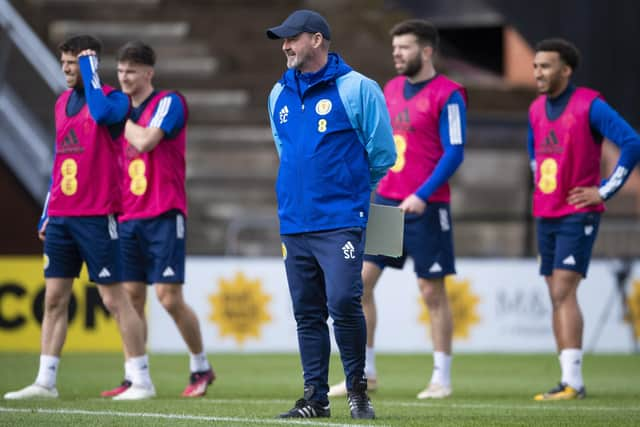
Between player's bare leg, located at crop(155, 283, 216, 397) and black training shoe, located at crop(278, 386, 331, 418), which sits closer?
black training shoe, located at crop(278, 386, 331, 418)

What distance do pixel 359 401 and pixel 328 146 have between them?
4.46 feet

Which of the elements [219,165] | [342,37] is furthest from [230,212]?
[342,37]

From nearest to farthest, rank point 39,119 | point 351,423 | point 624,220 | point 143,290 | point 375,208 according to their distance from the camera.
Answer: point 351,423 → point 375,208 → point 143,290 → point 39,119 → point 624,220

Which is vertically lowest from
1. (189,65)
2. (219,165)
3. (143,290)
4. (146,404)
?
(146,404)

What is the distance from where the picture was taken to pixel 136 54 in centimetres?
952

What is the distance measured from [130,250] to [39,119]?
7611 millimetres

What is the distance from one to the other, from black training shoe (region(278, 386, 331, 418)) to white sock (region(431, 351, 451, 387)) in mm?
2554

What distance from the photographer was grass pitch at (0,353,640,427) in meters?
7.13

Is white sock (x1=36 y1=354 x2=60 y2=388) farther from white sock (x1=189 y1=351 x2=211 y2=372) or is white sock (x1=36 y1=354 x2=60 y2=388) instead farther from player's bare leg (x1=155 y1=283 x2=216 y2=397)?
white sock (x1=189 y1=351 x2=211 y2=372)

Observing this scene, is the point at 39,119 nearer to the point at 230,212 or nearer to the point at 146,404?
the point at 230,212

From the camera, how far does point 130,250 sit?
379 inches

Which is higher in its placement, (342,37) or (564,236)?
(342,37)

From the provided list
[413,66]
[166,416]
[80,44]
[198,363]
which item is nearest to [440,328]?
[198,363]

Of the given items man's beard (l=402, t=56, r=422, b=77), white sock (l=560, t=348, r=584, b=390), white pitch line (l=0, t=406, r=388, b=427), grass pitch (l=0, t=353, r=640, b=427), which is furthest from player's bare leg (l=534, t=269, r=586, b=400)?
white pitch line (l=0, t=406, r=388, b=427)
